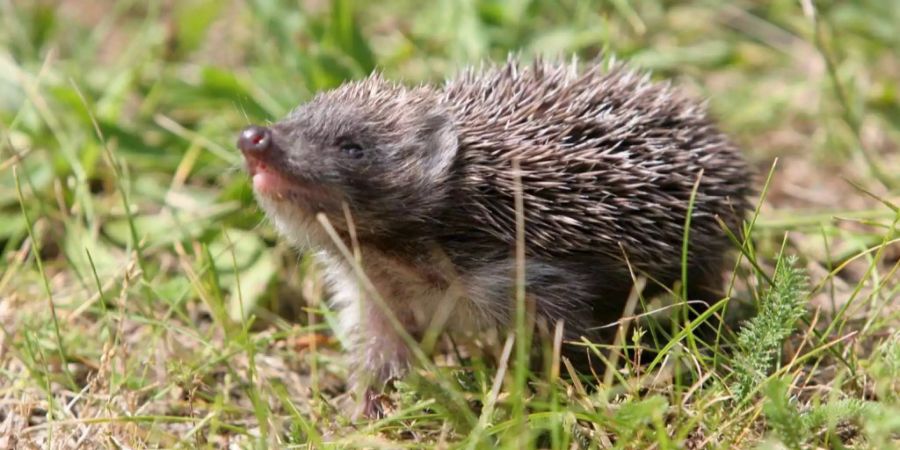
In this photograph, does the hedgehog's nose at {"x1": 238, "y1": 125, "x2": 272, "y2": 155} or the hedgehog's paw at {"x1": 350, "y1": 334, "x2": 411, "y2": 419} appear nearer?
the hedgehog's nose at {"x1": 238, "y1": 125, "x2": 272, "y2": 155}

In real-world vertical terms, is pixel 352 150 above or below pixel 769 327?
above

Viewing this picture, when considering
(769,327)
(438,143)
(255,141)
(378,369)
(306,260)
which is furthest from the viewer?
(306,260)

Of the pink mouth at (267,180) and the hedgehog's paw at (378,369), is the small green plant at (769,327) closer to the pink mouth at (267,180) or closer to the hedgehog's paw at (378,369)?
the hedgehog's paw at (378,369)

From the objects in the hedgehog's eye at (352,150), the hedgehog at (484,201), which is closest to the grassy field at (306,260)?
the hedgehog at (484,201)

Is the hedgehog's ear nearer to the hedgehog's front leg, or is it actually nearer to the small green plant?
the hedgehog's front leg

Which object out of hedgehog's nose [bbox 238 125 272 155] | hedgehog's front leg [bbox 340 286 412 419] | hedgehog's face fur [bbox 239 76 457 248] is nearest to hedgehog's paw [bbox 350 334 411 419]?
hedgehog's front leg [bbox 340 286 412 419]

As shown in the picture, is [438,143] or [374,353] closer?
[438,143]

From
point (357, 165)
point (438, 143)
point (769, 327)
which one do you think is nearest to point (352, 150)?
point (357, 165)

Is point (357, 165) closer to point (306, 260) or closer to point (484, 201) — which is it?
point (484, 201)
